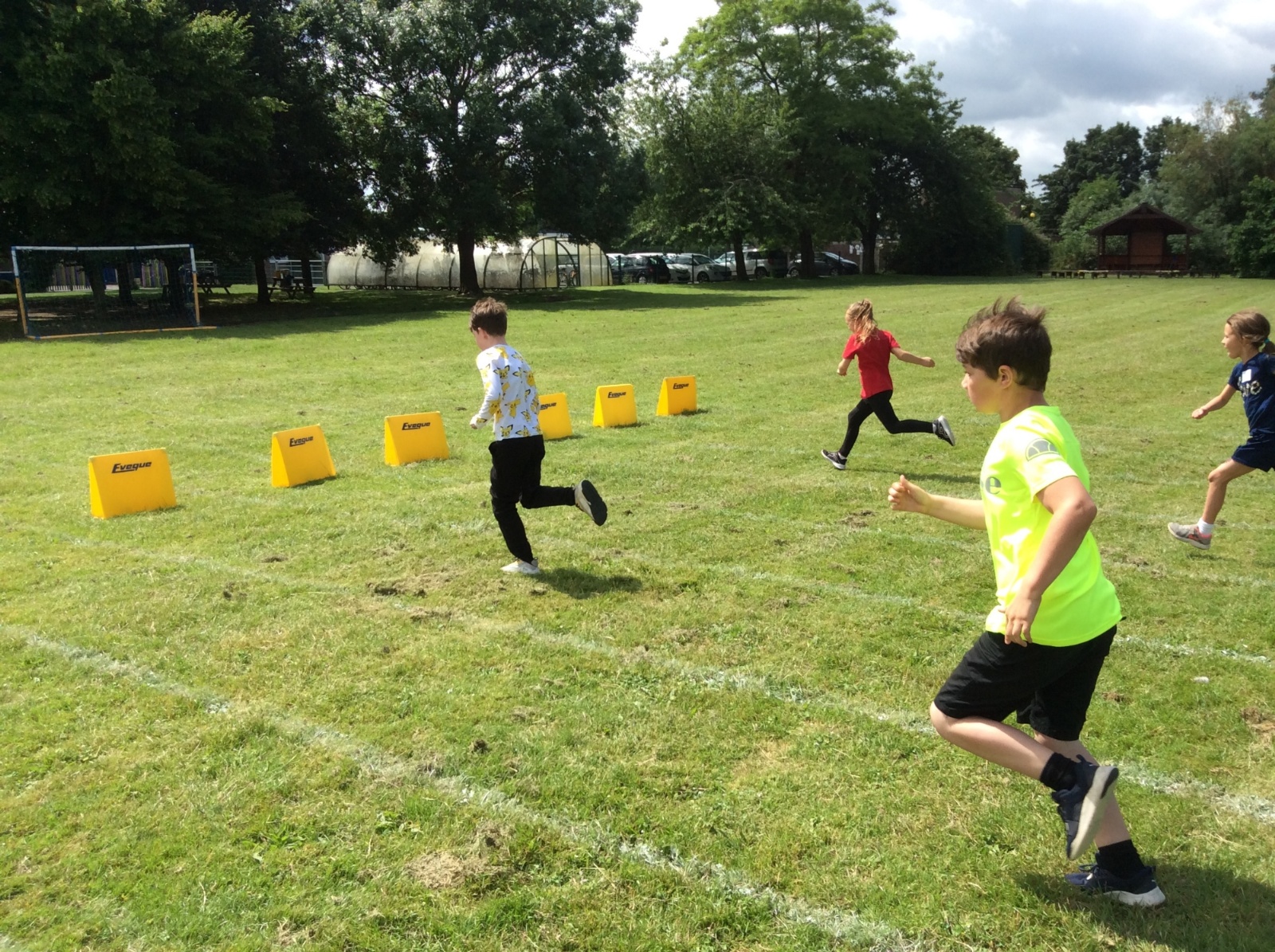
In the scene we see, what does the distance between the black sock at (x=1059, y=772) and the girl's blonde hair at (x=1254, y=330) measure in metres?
4.96

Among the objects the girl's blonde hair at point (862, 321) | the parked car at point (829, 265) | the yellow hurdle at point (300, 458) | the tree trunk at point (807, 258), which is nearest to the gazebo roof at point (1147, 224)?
the parked car at point (829, 265)

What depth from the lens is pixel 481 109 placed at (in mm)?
33000

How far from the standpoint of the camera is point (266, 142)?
2894 centimetres

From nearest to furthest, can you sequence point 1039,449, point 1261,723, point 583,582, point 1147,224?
point 1039,449 < point 1261,723 < point 583,582 < point 1147,224

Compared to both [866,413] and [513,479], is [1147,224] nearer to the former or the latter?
[866,413]

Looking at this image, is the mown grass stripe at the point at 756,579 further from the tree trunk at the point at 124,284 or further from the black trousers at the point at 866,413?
the tree trunk at the point at 124,284

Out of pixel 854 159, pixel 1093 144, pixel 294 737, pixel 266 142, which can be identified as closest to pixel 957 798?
pixel 294 737

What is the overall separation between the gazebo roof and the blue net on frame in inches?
2074

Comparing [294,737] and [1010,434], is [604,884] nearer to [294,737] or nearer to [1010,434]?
[294,737]

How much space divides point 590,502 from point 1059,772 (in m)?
4.00

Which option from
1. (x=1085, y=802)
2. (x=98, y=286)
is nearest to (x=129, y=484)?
(x=1085, y=802)

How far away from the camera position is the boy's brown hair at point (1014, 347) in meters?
3.08

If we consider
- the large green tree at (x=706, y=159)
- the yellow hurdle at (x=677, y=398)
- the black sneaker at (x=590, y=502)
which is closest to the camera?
the black sneaker at (x=590, y=502)

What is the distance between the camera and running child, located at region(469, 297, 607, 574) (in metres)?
6.26
